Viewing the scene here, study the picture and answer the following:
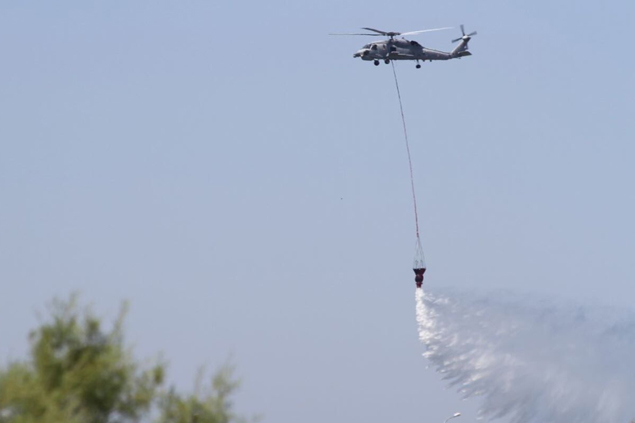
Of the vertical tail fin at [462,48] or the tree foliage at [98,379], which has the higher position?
the vertical tail fin at [462,48]

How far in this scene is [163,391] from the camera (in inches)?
1441

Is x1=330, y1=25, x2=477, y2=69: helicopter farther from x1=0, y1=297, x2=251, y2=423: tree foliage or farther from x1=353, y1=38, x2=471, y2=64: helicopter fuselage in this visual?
x1=0, y1=297, x2=251, y2=423: tree foliage

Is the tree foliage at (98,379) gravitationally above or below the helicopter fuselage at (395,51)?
below

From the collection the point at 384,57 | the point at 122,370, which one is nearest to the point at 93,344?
the point at 122,370

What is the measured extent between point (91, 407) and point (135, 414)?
4.19 feet

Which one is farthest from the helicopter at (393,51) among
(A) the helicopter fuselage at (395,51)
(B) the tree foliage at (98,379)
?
(B) the tree foliage at (98,379)

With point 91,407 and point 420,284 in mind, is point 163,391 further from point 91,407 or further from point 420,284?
point 420,284

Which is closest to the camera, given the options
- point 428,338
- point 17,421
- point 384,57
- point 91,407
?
point 17,421

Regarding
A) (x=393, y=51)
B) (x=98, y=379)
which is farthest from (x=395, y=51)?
(x=98, y=379)

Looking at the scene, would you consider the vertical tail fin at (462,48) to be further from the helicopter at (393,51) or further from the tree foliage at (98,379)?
the tree foliage at (98,379)

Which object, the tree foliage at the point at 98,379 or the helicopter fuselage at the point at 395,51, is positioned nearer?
the tree foliage at the point at 98,379

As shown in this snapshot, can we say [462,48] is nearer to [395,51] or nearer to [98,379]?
[395,51]

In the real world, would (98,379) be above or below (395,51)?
below

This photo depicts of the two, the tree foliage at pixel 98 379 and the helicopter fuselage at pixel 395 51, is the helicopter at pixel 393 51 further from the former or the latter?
the tree foliage at pixel 98 379
